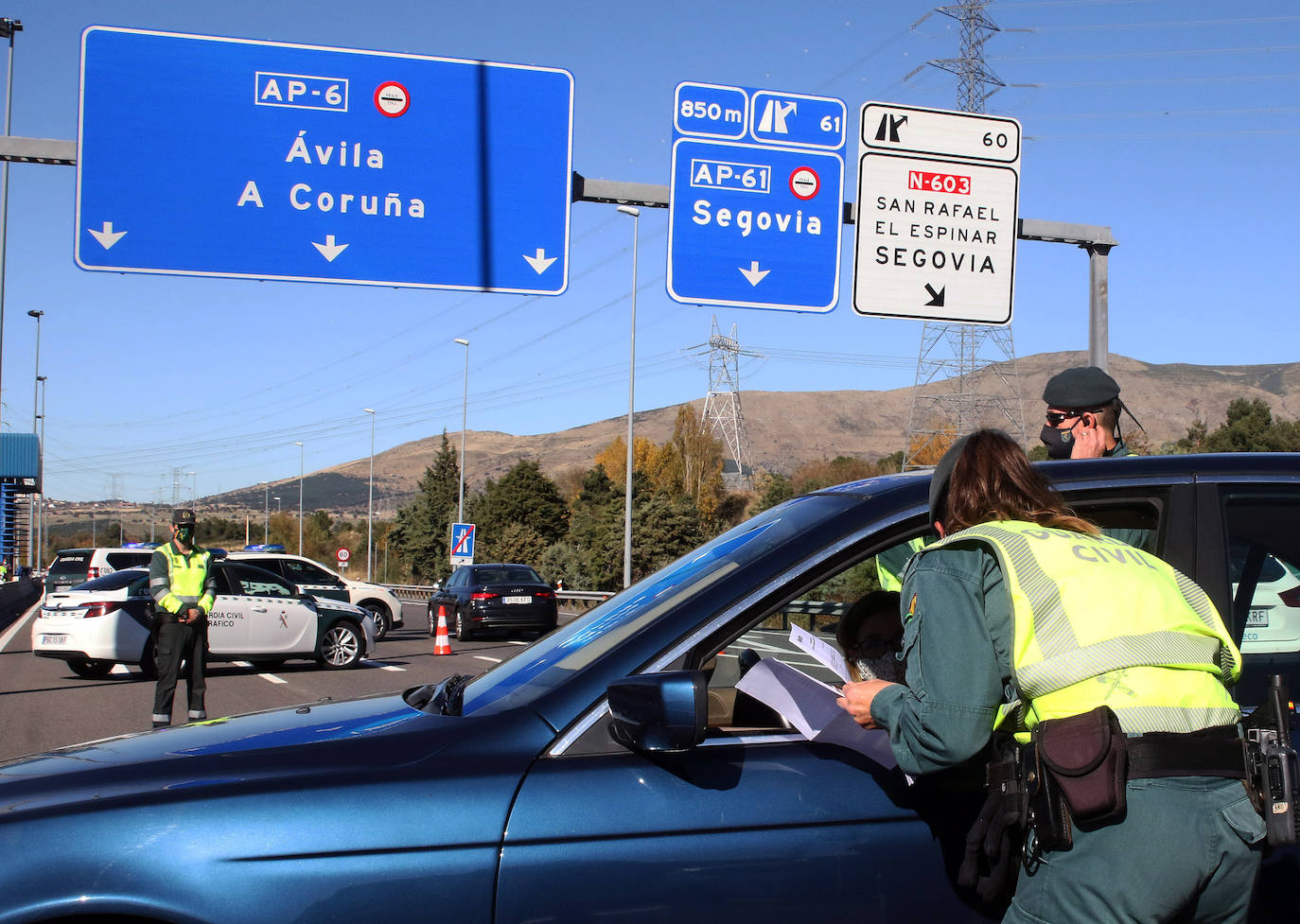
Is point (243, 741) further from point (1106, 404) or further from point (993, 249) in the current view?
point (993, 249)

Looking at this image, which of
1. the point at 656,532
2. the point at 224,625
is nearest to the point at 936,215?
the point at 224,625

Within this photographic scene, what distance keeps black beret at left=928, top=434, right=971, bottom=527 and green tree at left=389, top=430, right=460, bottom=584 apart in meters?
76.9

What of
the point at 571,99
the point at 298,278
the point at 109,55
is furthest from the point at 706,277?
the point at 109,55

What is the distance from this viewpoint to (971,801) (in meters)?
2.36

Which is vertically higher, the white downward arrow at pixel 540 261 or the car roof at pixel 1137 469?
the white downward arrow at pixel 540 261

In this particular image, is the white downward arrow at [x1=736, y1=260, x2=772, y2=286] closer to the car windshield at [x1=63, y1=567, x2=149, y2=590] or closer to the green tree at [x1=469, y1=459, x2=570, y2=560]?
the car windshield at [x1=63, y1=567, x2=149, y2=590]

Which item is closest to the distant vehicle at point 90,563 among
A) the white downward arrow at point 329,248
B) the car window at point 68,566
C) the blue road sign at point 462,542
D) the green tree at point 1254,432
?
the car window at point 68,566

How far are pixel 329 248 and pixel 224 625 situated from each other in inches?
335

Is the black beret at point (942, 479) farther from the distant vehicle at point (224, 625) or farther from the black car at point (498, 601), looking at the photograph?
the black car at point (498, 601)

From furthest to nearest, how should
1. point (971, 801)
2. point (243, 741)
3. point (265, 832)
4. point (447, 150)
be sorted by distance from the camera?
point (447, 150) → point (243, 741) → point (971, 801) → point (265, 832)

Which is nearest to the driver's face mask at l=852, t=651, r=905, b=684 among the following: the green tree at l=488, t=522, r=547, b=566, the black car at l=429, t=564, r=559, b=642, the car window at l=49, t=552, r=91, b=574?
the black car at l=429, t=564, r=559, b=642

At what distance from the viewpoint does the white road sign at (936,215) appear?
965 centimetres

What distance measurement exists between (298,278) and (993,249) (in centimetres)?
605

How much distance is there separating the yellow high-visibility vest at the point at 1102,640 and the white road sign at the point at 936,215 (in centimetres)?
781
